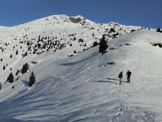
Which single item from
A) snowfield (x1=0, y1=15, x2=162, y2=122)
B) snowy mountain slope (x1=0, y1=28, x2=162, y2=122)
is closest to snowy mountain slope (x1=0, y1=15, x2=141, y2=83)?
snowfield (x1=0, y1=15, x2=162, y2=122)

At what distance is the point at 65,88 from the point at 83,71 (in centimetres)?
864

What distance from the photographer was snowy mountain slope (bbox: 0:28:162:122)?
1095 inches

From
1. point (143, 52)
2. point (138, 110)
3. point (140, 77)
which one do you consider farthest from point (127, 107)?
point (143, 52)

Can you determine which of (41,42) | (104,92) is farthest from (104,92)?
(41,42)

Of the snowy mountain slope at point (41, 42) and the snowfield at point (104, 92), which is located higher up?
the snowy mountain slope at point (41, 42)

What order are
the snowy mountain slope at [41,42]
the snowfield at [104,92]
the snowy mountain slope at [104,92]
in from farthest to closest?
the snowy mountain slope at [41,42]
the snowfield at [104,92]
the snowy mountain slope at [104,92]

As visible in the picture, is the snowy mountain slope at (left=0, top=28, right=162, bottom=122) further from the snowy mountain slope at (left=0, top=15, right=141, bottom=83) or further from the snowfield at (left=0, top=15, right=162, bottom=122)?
the snowy mountain slope at (left=0, top=15, right=141, bottom=83)

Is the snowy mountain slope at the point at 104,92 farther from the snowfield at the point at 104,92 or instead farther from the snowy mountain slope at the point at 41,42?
the snowy mountain slope at the point at 41,42

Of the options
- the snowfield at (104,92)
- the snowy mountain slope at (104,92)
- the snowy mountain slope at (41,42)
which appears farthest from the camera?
the snowy mountain slope at (41,42)

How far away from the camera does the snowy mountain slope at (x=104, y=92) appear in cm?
2781

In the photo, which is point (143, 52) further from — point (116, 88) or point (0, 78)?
point (0, 78)

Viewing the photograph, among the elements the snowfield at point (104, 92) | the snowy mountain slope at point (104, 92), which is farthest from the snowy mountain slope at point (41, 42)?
the snowy mountain slope at point (104, 92)

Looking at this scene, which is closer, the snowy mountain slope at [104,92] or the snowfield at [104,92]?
the snowy mountain slope at [104,92]

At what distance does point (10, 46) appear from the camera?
530ft
